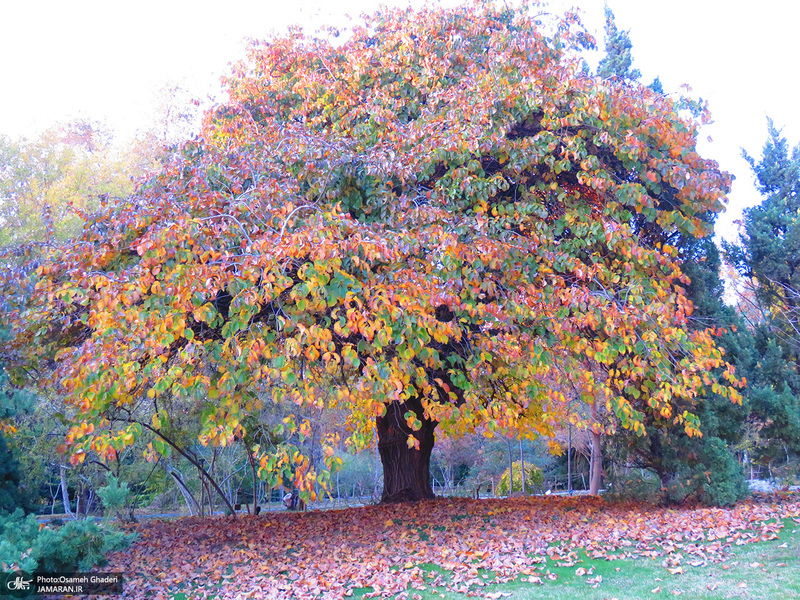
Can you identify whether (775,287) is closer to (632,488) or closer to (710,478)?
(710,478)

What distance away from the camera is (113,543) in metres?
4.83

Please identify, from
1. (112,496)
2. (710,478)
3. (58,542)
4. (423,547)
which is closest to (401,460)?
(423,547)

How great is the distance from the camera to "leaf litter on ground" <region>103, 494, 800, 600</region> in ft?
17.1

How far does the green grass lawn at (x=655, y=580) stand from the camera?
439cm

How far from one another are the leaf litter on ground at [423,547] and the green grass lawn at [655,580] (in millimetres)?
59

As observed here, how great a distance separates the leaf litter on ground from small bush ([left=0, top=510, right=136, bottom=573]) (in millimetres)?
684

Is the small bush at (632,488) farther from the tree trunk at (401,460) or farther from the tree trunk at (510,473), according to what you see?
the tree trunk at (510,473)

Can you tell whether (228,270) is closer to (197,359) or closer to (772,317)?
(197,359)

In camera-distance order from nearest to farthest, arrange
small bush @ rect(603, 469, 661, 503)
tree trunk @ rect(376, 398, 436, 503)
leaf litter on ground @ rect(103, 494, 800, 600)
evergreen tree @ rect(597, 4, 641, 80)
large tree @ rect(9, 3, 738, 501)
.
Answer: leaf litter on ground @ rect(103, 494, 800, 600) < large tree @ rect(9, 3, 738, 501) < small bush @ rect(603, 469, 661, 503) < tree trunk @ rect(376, 398, 436, 503) < evergreen tree @ rect(597, 4, 641, 80)

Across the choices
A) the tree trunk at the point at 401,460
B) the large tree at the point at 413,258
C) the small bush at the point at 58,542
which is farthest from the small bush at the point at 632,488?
the small bush at the point at 58,542

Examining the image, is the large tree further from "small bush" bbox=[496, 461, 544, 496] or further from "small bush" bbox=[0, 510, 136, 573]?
"small bush" bbox=[496, 461, 544, 496]

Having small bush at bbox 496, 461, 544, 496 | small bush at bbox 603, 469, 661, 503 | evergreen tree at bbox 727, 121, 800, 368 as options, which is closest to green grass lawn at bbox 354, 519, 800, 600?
small bush at bbox 603, 469, 661, 503

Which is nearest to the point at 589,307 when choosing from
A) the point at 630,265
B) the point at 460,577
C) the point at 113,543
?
the point at 630,265

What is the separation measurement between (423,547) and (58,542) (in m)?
3.79
